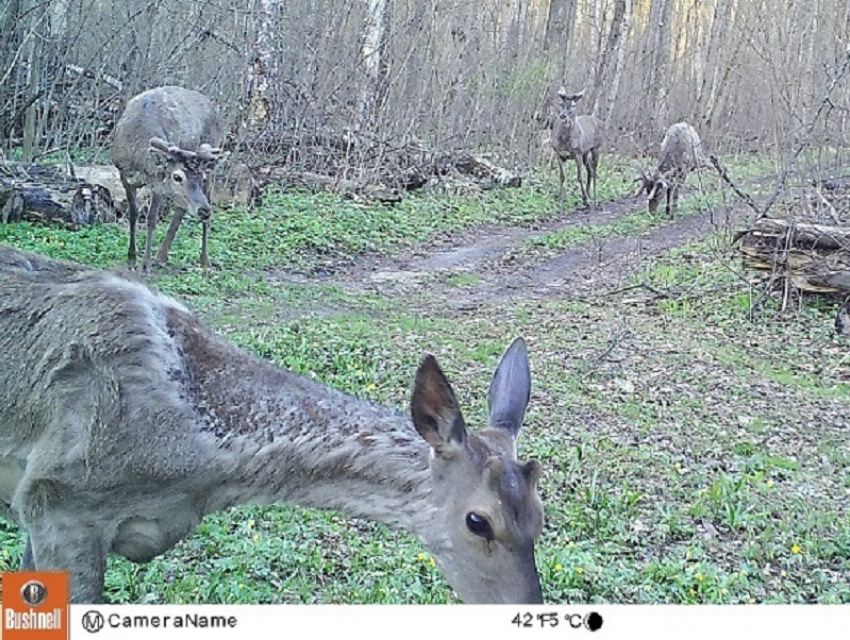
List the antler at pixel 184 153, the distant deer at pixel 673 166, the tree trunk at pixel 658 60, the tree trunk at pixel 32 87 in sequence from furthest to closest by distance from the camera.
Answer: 1. the tree trunk at pixel 658 60
2. the distant deer at pixel 673 166
3. the tree trunk at pixel 32 87
4. the antler at pixel 184 153

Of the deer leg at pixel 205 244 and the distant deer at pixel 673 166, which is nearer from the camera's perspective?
the deer leg at pixel 205 244

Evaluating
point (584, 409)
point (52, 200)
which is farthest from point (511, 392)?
point (52, 200)

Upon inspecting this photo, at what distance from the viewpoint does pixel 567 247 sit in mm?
11672

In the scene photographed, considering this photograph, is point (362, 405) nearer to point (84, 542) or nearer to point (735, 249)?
point (84, 542)

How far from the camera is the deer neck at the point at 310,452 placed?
9.77 feet

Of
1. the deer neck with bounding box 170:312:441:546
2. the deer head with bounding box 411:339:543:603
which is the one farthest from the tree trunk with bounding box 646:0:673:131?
the deer head with bounding box 411:339:543:603

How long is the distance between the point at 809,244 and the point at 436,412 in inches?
250

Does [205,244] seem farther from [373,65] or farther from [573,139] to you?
[573,139]

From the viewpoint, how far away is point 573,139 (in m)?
15.1

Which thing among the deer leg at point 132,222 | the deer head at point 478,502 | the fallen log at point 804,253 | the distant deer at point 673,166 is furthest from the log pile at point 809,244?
the deer head at point 478,502

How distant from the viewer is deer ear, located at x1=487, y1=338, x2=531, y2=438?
3070 mm

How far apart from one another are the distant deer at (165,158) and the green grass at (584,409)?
0.35 metres

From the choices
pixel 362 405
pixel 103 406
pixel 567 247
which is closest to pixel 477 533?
pixel 362 405
